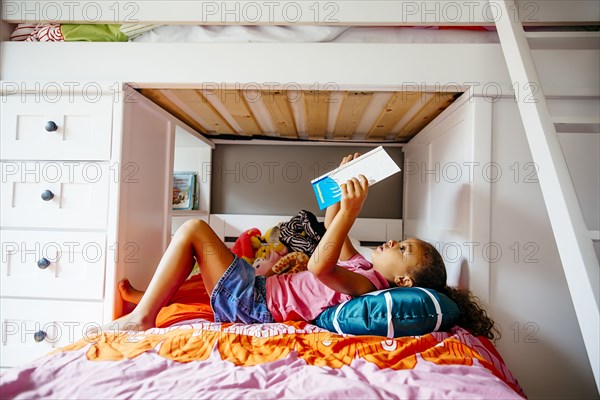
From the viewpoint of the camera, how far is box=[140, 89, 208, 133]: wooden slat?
1.29 m

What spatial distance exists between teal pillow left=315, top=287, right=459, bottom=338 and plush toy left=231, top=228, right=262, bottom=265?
0.84 meters

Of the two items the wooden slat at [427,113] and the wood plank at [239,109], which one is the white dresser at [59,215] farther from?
the wooden slat at [427,113]

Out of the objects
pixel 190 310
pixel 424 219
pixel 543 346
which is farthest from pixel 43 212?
pixel 543 346

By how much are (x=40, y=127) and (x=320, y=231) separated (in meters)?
1.15

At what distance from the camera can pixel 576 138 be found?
1.08 metres

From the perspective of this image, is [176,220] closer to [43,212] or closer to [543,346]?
[43,212]

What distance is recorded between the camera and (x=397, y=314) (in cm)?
89

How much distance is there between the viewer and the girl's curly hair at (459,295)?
1.01 meters

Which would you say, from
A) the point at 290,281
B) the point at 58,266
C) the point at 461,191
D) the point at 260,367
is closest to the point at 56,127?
the point at 58,266

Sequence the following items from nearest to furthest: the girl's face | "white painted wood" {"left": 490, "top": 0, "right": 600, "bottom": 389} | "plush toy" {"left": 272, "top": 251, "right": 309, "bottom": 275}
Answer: "white painted wood" {"left": 490, "top": 0, "right": 600, "bottom": 389} < the girl's face < "plush toy" {"left": 272, "top": 251, "right": 309, "bottom": 275}

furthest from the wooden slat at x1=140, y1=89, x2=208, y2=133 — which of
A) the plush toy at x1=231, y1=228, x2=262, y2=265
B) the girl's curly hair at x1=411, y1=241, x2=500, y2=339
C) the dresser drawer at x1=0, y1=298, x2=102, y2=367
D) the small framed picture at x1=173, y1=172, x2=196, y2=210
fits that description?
the girl's curly hair at x1=411, y1=241, x2=500, y2=339

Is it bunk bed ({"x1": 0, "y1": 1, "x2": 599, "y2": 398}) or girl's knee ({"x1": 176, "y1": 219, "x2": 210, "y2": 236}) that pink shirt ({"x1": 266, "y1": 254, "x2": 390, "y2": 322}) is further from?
girl's knee ({"x1": 176, "y1": 219, "x2": 210, "y2": 236})

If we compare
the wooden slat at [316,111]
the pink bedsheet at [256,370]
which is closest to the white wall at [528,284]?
the pink bedsheet at [256,370]

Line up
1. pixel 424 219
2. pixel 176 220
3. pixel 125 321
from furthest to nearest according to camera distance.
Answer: pixel 176 220
pixel 424 219
pixel 125 321
